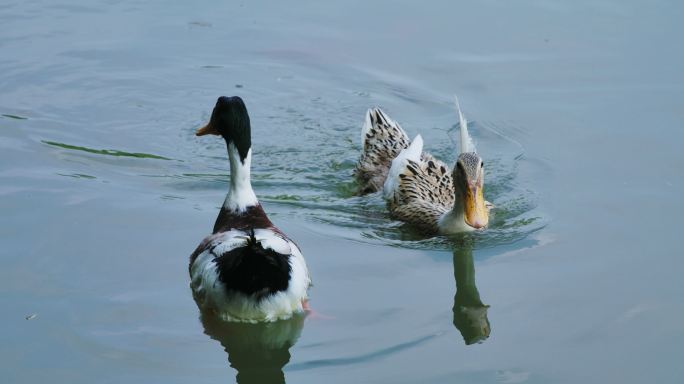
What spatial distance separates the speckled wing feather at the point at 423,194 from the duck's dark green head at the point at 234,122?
1.82 meters

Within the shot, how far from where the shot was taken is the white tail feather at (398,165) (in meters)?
10.2

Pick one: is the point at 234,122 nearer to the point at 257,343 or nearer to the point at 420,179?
the point at 257,343

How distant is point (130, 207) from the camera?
9.27m

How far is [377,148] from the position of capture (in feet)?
35.2

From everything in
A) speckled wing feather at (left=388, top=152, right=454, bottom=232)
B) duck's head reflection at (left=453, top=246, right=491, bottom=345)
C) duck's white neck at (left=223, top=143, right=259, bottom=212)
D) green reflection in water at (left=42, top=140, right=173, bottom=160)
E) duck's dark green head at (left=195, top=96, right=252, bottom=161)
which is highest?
duck's dark green head at (left=195, top=96, right=252, bottom=161)

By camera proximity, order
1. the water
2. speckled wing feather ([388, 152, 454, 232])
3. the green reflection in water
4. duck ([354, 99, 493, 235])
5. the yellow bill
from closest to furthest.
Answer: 1. the water
2. the yellow bill
3. duck ([354, 99, 493, 235])
4. speckled wing feather ([388, 152, 454, 232])
5. the green reflection in water

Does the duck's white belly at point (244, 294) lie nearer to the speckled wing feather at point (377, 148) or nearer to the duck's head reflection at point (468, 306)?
the duck's head reflection at point (468, 306)

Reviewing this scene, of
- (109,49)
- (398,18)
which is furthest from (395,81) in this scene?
(109,49)

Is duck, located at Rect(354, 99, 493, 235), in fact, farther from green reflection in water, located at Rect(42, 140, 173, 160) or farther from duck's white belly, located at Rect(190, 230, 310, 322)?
green reflection in water, located at Rect(42, 140, 173, 160)

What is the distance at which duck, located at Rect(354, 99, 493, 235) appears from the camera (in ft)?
29.8

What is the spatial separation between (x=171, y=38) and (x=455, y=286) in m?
5.95

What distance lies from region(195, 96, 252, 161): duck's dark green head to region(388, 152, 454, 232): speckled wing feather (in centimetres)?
182

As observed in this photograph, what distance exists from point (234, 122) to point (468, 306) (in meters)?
2.26

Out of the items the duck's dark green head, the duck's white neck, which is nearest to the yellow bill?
the duck's white neck
